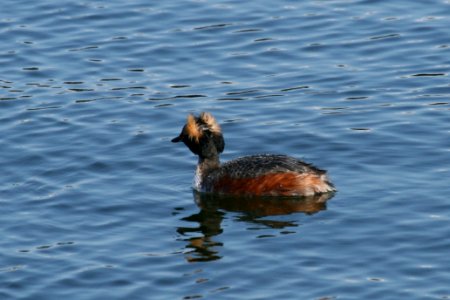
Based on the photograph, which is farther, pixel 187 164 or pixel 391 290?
pixel 187 164

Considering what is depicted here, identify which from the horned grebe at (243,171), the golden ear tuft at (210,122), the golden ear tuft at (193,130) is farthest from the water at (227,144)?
the golden ear tuft at (210,122)

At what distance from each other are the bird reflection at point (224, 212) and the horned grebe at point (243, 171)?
127 millimetres

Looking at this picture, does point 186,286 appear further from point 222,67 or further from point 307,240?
point 222,67

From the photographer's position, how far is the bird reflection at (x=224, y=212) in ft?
60.5

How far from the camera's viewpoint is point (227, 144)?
2262 cm

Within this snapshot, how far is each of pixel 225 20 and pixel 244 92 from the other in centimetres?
415

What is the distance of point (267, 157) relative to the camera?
20.5m

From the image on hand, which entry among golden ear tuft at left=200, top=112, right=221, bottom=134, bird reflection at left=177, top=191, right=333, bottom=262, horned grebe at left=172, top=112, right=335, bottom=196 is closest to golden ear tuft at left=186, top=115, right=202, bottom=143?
horned grebe at left=172, top=112, right=335, bottom=196

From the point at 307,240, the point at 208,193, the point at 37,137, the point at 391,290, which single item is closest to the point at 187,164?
the point at 208,193

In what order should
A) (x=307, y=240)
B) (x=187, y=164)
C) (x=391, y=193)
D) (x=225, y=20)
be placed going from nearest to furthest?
(x=307, y=240) < (x=391, y=193) < (x=187, y=164) < (x=225, y=20)

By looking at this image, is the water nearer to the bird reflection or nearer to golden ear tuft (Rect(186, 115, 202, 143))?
the bird reflection

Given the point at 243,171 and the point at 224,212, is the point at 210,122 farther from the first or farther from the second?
the point at 224,212

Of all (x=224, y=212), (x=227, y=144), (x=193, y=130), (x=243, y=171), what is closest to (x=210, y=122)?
(x=193, y=130)

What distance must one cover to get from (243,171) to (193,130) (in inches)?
53.0
